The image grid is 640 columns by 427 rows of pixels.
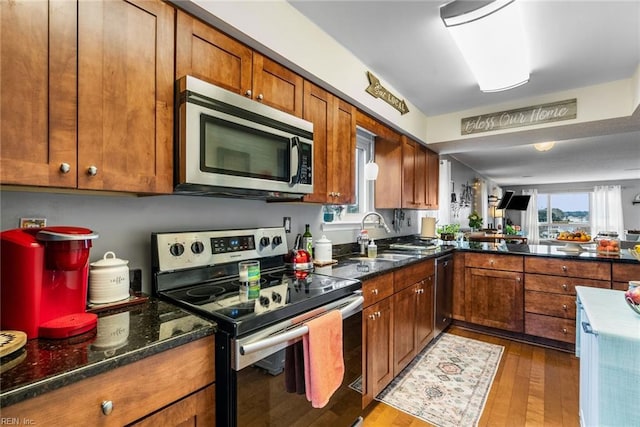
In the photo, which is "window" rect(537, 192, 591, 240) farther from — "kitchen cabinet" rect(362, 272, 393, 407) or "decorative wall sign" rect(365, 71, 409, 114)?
"kitchen cabinet" rect(362, 272, 393, 407)

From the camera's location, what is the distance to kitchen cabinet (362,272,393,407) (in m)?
1.78

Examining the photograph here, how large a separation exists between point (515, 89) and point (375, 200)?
5.31 ft

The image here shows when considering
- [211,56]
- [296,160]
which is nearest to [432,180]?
[296,160]

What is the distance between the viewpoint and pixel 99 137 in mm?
1004

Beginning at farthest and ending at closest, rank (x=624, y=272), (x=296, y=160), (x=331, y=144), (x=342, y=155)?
(x=624, y=272), (x=342, y=155), (x=331, y=144), (x=296, y=160)

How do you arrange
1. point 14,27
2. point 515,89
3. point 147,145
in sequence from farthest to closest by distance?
point 515,89, point 147,145, point 14,27

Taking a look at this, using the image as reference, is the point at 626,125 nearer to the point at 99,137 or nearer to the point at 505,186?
the point at 99,137

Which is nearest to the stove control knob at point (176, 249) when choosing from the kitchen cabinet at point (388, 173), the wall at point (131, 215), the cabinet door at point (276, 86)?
the wall at point (131, 215)

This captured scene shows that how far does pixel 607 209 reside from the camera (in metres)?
9.05

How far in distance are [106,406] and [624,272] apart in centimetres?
354

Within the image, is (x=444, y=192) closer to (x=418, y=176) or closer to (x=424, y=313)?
(x=418, y=176)

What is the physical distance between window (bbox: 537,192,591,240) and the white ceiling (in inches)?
348

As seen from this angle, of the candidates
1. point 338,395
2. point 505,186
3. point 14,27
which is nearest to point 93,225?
point 14,27

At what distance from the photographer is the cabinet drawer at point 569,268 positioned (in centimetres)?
259
